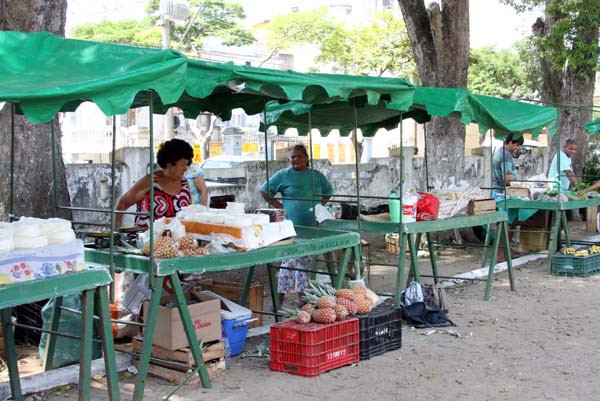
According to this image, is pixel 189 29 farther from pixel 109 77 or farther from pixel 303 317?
pixel 109 77

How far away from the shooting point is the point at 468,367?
228 inches

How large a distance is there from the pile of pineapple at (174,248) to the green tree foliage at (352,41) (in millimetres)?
24084

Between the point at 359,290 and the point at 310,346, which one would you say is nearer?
the point at 310,346

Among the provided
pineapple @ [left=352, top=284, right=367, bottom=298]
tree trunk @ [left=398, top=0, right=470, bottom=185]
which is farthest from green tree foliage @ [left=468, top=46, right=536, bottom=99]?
pineapple @ [left=352, top=284, right=367, bottom=298]

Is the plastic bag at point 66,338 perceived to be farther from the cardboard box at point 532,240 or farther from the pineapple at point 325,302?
the cardboard box at point 532,240

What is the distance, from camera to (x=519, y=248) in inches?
470

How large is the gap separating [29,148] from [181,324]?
237 cm

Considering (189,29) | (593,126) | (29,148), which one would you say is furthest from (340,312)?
(189,29)

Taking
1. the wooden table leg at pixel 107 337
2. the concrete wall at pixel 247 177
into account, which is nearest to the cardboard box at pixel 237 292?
the wooden table leg at pixel 107 337

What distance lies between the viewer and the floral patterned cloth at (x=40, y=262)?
3.85 meters

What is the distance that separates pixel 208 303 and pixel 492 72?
3992 centimetres

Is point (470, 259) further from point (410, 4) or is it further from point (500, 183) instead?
point (410, 4)

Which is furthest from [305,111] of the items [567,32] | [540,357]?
[567,32]

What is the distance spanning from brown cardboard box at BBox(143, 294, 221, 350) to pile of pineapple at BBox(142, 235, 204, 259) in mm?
482
